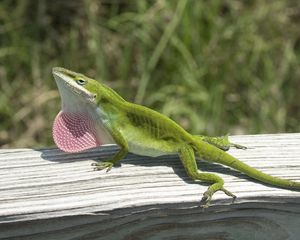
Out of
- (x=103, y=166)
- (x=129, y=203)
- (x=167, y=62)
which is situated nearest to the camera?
(x=129, y=203)

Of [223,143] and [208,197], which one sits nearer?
[208,197]

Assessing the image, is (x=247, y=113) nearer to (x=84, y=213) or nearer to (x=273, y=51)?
(x=273, y=51)

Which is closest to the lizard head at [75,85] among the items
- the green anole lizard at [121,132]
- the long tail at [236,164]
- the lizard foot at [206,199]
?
the green anole lizard at [121,132]

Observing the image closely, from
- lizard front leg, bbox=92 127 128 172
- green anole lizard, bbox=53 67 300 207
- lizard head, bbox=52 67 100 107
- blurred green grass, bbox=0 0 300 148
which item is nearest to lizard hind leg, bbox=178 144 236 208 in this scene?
green anole lizard, bbox=53 67 300 207

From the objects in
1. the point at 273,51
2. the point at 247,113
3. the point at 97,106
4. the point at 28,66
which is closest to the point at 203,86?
the point at 247,113

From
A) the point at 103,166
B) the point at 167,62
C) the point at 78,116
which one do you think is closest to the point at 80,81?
the point at 78,116

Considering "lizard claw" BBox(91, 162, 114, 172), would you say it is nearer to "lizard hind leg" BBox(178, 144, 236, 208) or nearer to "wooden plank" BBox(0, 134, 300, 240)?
"wooden plank" BBox(0, 134, 300, 240)

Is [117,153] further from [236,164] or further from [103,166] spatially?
[236,164]
